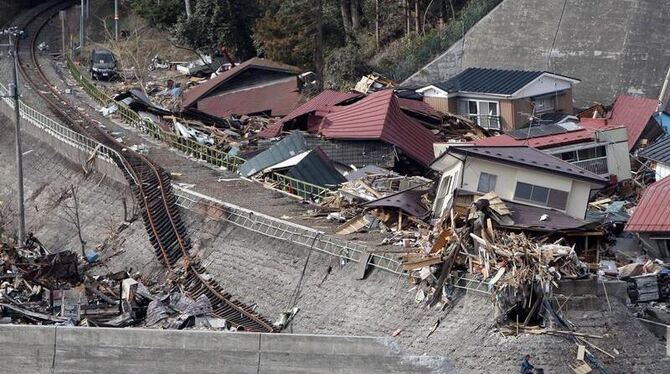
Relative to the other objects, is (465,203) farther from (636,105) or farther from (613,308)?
(636,105)

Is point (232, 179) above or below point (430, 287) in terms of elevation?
below

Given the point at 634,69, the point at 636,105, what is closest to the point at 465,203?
the point at 636,105

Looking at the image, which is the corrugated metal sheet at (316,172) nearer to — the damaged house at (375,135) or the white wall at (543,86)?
the damaged house at (375,135)

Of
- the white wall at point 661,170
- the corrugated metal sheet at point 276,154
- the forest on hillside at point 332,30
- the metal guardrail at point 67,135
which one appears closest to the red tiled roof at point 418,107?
the corrugated metal sheet at point 276,154

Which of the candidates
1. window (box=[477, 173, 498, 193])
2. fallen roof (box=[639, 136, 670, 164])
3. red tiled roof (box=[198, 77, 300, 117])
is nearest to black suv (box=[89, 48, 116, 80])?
red tiled roof (box=[198, 77, 300, 117])

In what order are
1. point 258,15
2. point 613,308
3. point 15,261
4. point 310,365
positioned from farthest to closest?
point 258,15 → point 15,261 → point 613,308 → point 310,365

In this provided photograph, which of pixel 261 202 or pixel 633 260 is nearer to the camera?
pixel 633 260

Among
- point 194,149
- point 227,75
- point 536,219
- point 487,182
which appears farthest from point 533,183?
point 227,75
